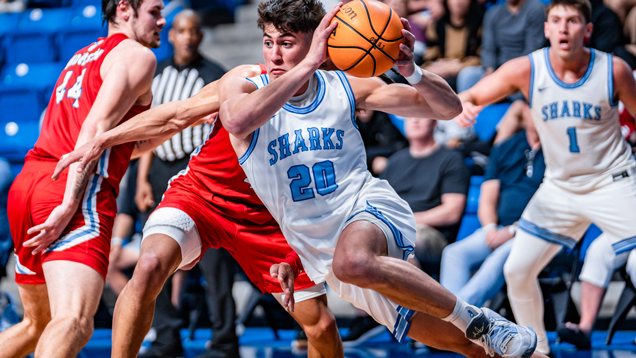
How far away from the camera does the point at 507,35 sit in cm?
653

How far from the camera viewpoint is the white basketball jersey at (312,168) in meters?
3.10

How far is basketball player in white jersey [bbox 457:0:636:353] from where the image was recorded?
4621mm

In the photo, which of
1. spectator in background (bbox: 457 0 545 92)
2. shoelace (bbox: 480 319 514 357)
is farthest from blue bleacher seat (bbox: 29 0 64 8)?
shoelace (bbox: 480 319 514 357)

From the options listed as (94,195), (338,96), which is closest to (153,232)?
(94,195)

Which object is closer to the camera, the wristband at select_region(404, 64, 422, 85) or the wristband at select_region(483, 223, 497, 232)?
the wristband at select_region(404, 64, 422, 85)

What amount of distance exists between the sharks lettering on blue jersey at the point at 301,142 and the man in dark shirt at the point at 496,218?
8.18 ft

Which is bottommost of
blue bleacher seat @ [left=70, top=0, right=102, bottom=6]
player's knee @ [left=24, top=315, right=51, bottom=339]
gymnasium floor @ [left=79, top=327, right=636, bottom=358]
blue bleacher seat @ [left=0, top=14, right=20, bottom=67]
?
gymnasium floor @ [left=79, top=327, right=636, bottom=358]

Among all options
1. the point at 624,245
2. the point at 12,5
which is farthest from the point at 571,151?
the point at 12,5

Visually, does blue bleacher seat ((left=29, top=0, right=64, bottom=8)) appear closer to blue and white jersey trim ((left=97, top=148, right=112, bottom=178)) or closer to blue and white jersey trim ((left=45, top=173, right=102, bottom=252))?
blue and white jersey trim ((left=97, top=148, right=112, bottom=178))

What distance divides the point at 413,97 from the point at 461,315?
105 cm

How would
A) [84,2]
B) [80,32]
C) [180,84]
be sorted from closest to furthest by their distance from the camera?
[180,84] < [80,32] < [84,2]

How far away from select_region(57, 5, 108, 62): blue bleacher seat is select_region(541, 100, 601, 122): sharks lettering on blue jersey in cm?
647

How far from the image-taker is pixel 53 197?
10.5ft

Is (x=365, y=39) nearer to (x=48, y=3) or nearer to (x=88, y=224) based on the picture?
Answer: (x=88, y=224)
